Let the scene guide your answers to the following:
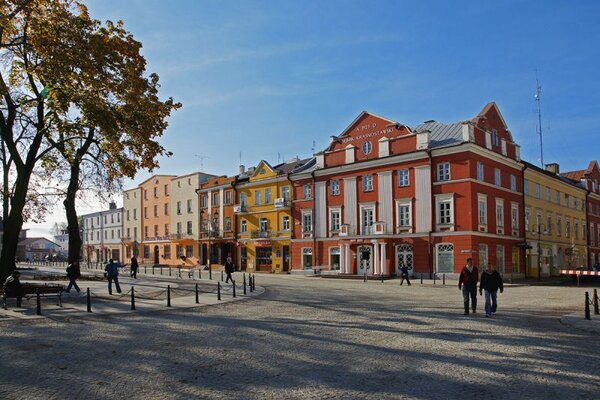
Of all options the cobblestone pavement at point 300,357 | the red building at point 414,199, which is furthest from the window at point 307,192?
the cobblestone pavement at point 300,357

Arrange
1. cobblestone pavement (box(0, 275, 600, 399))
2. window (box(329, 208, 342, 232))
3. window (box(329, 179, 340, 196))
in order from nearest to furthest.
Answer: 1. cobblestone pavement (box(0, 275, 600, 399))
2. window (box(329, 208, 342, 232))
3. window (box(329, 179, 340, 196))

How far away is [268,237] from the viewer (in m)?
53.1

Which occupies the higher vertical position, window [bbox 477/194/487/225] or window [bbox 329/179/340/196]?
window [bbox 329/179/340/196]

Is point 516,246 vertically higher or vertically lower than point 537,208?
lower

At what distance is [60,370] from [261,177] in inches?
1831

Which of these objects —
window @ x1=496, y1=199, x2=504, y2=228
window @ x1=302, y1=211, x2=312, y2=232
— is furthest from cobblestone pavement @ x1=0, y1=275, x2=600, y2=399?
window @ x1=302, y1=211, x2=312, y2=232

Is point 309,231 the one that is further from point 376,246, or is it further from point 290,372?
point 290,372

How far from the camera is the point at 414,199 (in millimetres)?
41094

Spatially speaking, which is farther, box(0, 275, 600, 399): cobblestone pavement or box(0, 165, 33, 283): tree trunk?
box(0, 165, 33, 283): tree trunk

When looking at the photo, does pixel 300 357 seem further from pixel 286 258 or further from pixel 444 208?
pixel 286 258

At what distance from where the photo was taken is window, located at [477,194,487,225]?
39188 mm

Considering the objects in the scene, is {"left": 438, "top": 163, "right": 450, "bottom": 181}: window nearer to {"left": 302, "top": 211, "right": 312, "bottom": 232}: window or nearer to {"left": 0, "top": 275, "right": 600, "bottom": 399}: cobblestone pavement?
{"left": 302, "top": 211, "right": 312, "bottom": 232}: window

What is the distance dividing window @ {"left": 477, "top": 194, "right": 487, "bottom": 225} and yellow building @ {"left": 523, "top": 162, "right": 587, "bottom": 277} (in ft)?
23.6

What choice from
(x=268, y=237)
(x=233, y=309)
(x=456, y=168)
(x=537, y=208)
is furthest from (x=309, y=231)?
(x=233, y=309)
